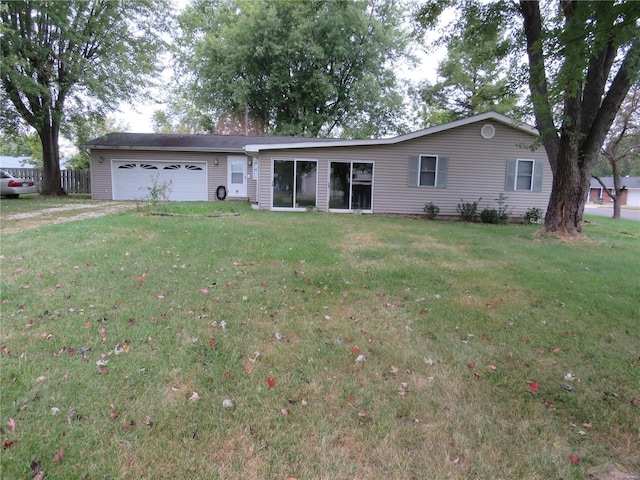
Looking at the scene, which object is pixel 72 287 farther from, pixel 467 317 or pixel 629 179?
pixel 629 179

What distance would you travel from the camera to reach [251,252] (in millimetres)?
6168

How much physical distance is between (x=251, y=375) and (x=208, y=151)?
1497 cm

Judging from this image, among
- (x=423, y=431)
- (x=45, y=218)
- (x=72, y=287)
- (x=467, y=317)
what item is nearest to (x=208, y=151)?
(x=45, y=218)

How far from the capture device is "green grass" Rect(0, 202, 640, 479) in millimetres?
2018

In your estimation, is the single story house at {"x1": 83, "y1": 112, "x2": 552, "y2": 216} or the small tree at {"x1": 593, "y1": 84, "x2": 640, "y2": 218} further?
the small tree at {"x1": 593, "y1": 84, "x2": 640, "y2": 218}


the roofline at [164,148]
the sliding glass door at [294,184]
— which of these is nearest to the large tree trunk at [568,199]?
the sliding glass door at [294,184]

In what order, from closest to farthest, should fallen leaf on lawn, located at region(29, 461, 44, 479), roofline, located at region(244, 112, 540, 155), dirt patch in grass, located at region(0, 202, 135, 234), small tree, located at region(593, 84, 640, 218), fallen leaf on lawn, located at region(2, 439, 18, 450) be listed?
fallen leaf on lawn, located at region(29, 461, 44, 479)
fallen leaf on lawn, located at region(2, 439, 18, 450)
dirt patch in grass, located at region(0, 202, 135, 234)
roofline, located at region(244, 112, 540, 155)
small tree, located at region(593, 84, 640, 218)

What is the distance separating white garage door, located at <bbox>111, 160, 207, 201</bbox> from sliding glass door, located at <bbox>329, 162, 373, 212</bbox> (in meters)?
6.62

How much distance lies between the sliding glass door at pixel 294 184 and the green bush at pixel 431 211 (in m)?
3.87

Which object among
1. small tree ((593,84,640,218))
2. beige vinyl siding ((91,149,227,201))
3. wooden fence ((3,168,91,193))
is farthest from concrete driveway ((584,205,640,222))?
wooden fence ((3,168,91,193))

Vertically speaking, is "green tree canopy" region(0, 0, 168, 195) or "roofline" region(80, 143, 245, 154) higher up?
A: "green tree canopy" region(0, 0, 168, 195)

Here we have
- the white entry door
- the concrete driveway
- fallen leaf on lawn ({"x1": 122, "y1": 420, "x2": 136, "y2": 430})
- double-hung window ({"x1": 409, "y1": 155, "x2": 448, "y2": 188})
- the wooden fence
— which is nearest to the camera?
fallen leaf on lawn ({"x1": 122, "y1": 420, "x2": 136, "y2": 430})

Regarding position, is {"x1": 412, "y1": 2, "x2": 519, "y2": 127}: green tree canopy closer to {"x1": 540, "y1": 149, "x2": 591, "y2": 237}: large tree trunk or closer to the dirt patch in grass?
{"x1": 540, "y1": 149, "x2": 591, "y2": 237}: large tree trunk

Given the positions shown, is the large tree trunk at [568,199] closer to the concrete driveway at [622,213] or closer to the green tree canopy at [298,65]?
the concrete driveway at [622,213]
